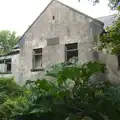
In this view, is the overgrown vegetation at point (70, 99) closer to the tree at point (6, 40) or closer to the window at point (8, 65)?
the window at point (8, 65)

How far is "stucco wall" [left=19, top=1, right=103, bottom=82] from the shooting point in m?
14.0

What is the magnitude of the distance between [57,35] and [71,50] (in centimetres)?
159

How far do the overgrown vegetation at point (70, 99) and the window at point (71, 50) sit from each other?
8574 mm

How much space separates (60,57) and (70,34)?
1683 millimetres

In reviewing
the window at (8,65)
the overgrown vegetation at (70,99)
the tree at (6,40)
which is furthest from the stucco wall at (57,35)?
the tree at (6,40)

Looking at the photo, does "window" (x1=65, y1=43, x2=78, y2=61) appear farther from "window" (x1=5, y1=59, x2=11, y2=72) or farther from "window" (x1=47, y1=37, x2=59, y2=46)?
"window" (x1=5, y1=59, x2=11, y2=72)

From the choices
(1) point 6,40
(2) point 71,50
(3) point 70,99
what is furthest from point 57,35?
(1) point 6,40

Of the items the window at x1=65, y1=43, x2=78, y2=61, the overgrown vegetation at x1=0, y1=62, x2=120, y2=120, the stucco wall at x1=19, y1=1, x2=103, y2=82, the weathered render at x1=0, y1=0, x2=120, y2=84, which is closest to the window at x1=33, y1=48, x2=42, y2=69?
the weathered render at x1=0, y1=0, x2=120, y2=84

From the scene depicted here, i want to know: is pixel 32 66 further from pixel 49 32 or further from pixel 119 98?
pixel 119 98

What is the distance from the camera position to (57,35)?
609 inches

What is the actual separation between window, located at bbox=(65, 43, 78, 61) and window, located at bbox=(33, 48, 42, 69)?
2363 mm

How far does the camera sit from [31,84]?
6.32m

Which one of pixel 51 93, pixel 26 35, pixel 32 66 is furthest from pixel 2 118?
pixel 26 35

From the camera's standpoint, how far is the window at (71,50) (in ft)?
48.0
